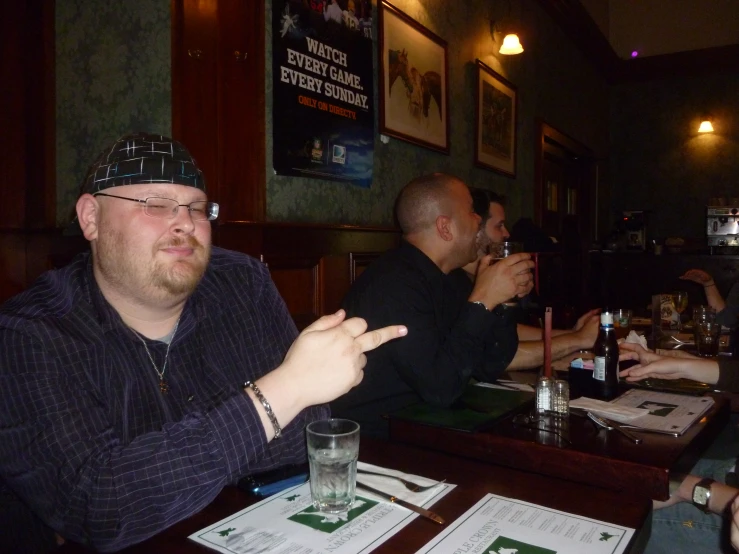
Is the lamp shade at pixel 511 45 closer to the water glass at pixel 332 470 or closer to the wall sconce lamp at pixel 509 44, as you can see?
the wall sconce lamp at pixel 509 44

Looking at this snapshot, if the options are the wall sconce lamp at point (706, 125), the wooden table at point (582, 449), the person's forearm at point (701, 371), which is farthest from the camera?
the wall sconce lamp at point (706, 125)

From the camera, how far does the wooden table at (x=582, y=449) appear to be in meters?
1.06

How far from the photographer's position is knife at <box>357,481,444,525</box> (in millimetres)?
906

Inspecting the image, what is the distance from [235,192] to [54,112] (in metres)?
0.92

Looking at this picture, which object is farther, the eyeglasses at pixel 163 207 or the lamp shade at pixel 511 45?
the lamp shade at pixel 511 45

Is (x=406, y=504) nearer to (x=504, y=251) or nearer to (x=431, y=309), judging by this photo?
(x=431, y=309)

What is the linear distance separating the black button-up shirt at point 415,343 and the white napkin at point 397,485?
479mm

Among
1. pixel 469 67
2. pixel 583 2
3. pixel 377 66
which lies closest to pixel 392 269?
pixel 377 66

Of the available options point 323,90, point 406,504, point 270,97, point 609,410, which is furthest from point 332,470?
point 323,90

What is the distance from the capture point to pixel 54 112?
2422mm

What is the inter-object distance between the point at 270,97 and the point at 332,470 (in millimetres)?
1735

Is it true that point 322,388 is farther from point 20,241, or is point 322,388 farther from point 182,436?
point 20,241

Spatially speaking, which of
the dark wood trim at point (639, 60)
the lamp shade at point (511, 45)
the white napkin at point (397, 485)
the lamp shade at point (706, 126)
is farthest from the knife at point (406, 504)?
the lamp shade at point (706, 126)

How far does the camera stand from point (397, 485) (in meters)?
1.04
